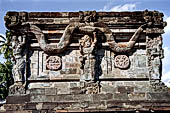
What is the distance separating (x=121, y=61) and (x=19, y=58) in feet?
11.6

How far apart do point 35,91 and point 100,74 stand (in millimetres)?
2281

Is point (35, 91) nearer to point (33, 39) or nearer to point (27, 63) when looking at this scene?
point (27, 63)

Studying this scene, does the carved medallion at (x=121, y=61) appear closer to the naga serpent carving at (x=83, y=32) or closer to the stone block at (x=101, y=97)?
the naga serpent carving at (x=83, y=32)

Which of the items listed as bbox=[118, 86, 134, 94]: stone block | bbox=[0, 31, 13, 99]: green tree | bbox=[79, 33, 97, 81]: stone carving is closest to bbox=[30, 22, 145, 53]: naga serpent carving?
bbox=[79, 33, 97, 81]: stone carving

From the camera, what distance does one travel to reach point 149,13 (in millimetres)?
9312

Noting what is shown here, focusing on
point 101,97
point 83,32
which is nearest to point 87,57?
point 83,32

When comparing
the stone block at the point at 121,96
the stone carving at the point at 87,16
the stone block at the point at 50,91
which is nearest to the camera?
the stone block at the point at 121,96

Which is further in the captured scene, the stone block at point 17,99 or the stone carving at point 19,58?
the stone carving at point 19,58

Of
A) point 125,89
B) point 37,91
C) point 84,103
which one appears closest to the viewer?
point 84,103

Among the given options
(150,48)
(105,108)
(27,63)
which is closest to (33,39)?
(27,63)

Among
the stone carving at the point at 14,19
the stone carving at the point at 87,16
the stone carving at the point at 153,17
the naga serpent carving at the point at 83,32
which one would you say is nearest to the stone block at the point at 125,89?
the naga serpent carving at the point at 83,32

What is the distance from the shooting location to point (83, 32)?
29.7ft

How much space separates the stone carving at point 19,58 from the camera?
28.3 ft

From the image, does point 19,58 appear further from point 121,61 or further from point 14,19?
point 121,61
